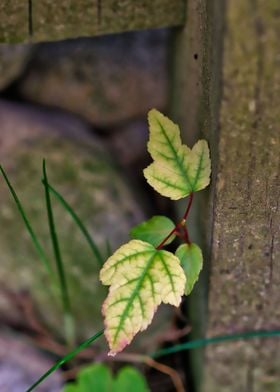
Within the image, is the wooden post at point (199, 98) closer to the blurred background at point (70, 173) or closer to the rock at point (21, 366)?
the blurred background at point (70, 173)

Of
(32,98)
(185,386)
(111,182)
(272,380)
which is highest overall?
(32,98)

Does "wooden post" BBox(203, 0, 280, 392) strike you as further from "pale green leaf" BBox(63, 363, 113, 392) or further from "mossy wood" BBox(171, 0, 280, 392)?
"pale green leaf" BBox(63, 363, 113, 392)

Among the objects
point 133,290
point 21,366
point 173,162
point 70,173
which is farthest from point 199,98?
point 21,366

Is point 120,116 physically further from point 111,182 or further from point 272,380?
point 272,380

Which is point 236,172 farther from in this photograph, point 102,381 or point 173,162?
point 102,381

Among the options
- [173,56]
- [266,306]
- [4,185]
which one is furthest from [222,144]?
[4,185]

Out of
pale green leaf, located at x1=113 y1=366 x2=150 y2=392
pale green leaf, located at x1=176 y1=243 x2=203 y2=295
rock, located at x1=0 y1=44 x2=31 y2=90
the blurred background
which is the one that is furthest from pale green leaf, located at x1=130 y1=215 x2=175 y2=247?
rock, located at x1=0 y1=44 x2=31 y2=90
